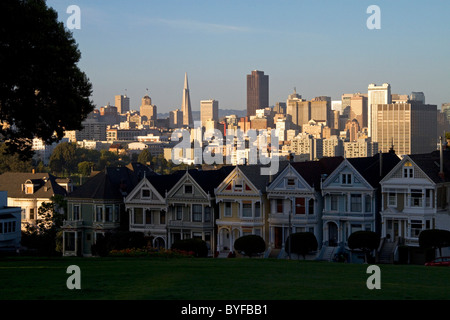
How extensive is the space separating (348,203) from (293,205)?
3766 millimetres

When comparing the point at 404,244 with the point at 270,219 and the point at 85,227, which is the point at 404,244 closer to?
the point at 270,219

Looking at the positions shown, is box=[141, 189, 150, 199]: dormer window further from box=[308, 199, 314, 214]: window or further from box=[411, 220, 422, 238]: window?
box=[411, 220, 422, 238]: window

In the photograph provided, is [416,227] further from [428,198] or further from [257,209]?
[257,209]

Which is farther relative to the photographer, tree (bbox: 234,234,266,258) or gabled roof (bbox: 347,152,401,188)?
gabled roof (bbox: 347,152,401,188)

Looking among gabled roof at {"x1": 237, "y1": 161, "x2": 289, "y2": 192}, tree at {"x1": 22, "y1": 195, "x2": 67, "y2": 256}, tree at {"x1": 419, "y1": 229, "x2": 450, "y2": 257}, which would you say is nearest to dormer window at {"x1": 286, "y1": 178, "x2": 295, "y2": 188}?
gabled roof at {"x1": 237, "y1": 161, "x2": 289, "y2": 192}

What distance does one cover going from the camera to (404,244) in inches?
2143

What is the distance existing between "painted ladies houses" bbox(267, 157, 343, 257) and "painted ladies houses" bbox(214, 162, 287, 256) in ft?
2.23

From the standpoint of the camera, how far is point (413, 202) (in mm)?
54375

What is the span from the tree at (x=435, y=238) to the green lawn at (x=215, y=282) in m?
18.1

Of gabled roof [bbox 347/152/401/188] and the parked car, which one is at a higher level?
gabled roof [bbox 347/152/401/188]

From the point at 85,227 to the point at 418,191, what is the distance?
2487cm

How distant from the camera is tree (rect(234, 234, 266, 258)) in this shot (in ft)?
185
